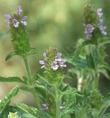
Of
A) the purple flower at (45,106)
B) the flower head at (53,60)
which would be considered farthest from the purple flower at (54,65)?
the purple flower at (45,106)

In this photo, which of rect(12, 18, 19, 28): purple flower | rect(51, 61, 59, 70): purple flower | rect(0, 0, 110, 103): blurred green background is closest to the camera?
rect(51, 61, 59, 70): purple flower

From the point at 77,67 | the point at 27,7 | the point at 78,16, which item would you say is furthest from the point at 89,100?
the point at 27,7

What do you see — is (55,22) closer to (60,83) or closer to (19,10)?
(19,10)

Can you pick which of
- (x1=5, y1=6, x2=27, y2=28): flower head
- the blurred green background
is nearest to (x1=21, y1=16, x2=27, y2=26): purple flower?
(x1=5, y1=6, x2=27, y2=28): flower head

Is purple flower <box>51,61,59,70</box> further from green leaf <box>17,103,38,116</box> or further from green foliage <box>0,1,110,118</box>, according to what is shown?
green leaf <box>17,103,38,116</box>

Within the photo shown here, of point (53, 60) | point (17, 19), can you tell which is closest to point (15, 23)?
point (17, 19)

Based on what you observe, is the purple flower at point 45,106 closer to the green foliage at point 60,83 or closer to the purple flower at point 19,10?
the green foliage at point 60,83

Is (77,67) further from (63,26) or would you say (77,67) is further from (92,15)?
(63,26)

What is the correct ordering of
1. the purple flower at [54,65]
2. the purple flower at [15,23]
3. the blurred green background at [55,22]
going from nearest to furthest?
the purple flower at [54,65]
the purple flower at [15,23]
the blurred green background at [55,22]

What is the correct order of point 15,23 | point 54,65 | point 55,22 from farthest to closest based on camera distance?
point 55,22 < point 15,23 < point 54,65

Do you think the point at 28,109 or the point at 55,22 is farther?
the point at 55,22

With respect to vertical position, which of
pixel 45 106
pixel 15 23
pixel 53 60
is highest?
pixel 15 23
